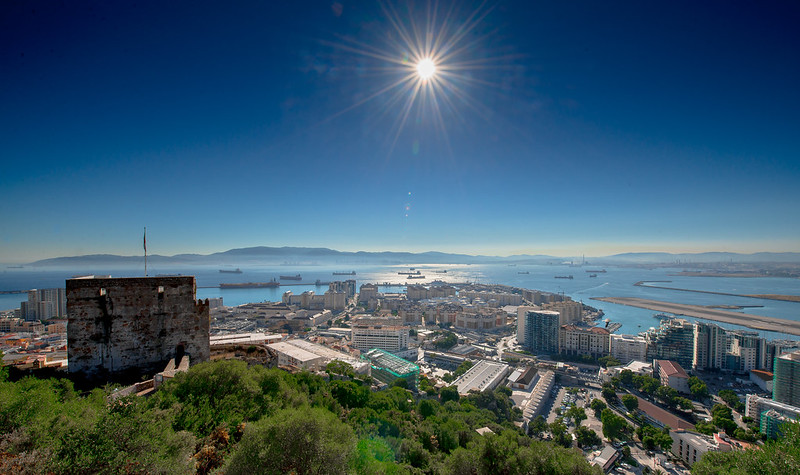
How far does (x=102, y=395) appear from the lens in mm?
3697

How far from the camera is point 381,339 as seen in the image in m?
24.5

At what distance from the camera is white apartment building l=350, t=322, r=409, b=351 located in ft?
80.2

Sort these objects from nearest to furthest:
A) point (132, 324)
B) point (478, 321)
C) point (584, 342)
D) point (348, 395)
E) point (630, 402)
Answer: point (132, 324) → point (348, 395) → point (630, 402) → point (584, 342) → point (478, 321)

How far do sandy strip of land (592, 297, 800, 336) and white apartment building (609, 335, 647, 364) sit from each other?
17751mm

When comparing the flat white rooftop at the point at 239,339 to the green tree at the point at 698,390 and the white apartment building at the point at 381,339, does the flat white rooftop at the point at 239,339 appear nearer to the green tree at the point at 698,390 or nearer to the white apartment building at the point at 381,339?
the white apartment building at the point at 381,339

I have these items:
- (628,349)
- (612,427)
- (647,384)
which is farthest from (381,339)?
(628,349)

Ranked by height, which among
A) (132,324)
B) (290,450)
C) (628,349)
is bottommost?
(628,349)

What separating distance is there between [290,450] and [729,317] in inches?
2031

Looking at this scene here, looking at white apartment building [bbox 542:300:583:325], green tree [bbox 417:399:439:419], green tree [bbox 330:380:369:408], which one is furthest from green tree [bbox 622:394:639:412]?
white apartment building [bbox 542:300:583:325]

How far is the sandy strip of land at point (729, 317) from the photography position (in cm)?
3151

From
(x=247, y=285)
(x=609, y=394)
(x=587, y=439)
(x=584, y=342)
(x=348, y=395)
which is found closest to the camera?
(x=348, y=395)

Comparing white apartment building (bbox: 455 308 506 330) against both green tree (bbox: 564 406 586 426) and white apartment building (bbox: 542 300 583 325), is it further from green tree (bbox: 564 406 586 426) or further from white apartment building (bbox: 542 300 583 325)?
green tree (bbox: 564 406 586 426)

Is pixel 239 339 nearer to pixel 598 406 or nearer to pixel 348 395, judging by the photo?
pixel 348 395

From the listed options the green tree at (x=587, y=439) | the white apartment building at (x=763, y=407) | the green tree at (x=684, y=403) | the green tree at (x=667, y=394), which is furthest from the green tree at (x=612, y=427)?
the white apartment building at (x=763, y=407)
